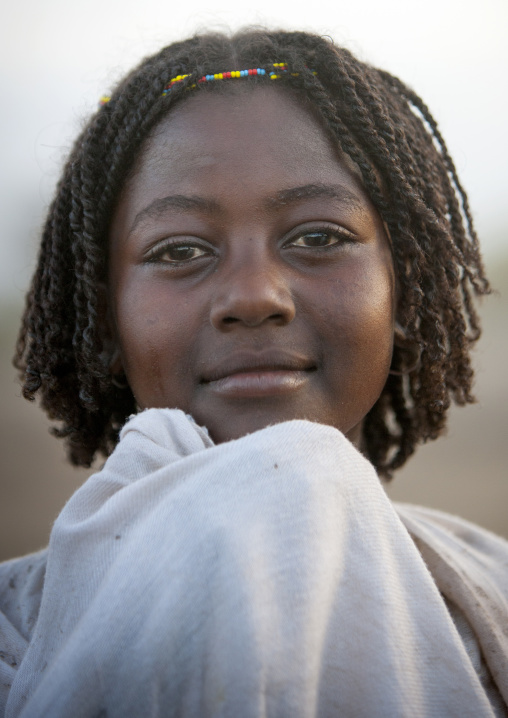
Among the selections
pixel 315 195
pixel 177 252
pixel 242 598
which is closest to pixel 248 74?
pixel 315 195

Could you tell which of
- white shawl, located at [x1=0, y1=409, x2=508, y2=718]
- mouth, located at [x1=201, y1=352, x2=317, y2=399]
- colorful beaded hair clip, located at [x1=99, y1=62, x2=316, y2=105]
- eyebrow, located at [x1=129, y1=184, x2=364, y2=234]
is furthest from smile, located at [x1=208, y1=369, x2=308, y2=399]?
colorful beaded hair clip, located at [x1=99, y1=62, x2=316, y2=105]

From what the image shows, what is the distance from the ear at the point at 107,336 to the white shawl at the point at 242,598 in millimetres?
573

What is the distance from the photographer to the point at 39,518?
4.25 metres

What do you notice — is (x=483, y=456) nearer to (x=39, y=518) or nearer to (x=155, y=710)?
(x=39, y=518)

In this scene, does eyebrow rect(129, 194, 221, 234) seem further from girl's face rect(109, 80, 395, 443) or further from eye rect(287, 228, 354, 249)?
eye rect(287, 228, 354, 249)

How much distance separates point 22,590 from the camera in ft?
5.50

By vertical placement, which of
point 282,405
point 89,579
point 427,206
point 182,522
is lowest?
point 89,579

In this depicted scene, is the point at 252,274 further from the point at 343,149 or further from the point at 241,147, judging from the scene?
the point at 343,149

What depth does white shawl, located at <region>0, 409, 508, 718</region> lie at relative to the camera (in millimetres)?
960

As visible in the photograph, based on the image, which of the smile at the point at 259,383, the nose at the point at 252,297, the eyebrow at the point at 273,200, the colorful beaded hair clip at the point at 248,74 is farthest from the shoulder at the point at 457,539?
the colorful beaded hair clip at the point at 248,74

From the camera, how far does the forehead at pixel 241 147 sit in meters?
1.55

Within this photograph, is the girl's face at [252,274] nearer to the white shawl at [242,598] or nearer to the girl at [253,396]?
the girl at [253,396]

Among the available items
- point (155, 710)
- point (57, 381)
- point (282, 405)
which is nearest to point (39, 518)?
point (57, 381)

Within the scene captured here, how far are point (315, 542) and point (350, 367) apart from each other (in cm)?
60
